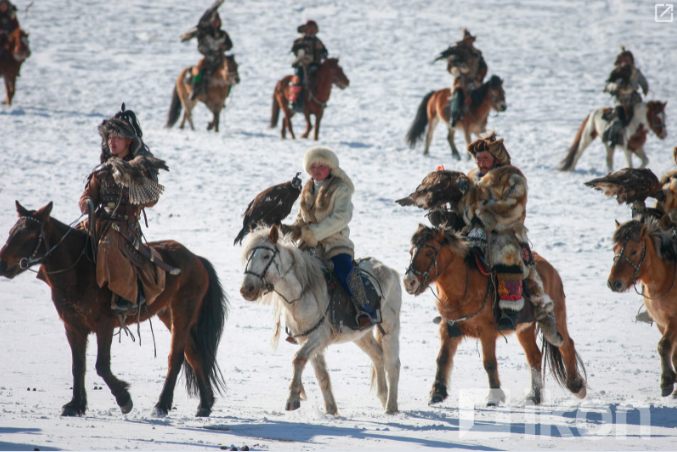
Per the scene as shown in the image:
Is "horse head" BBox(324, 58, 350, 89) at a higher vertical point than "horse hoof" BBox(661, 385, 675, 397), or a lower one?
higher

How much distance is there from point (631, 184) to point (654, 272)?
81 cm

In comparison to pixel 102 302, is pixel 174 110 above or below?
above

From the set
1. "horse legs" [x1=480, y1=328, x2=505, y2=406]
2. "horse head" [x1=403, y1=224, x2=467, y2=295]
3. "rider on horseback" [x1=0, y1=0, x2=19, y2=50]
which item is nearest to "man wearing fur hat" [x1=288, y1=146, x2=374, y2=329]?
"horse head" [x1=403, y1=224, x2=467, y2=295]

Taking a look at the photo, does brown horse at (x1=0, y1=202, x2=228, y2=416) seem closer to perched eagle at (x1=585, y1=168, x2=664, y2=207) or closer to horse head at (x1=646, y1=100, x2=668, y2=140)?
perched eagle at (x1=585, y1=168, x2=664, y2=207)

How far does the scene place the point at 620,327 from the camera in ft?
26.7

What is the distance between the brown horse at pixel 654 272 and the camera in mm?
6105

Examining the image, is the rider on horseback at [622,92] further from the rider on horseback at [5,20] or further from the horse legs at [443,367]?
the rider on horseback at [5,20]

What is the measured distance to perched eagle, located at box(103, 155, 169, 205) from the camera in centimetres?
507

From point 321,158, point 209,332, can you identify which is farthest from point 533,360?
point 209,332

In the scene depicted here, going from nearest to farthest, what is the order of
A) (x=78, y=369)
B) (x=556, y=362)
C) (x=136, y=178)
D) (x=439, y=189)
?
(x=78, y=369)
(x=136, y=178)
(x=439, y=189)
(x=556, y=362)

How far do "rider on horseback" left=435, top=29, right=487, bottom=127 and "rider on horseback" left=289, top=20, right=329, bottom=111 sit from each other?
10.0 feet

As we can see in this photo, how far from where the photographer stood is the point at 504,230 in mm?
5848

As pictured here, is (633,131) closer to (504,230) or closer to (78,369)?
(504,230)

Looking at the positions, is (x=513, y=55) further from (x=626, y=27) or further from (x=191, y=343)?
(x=191, y=343)
